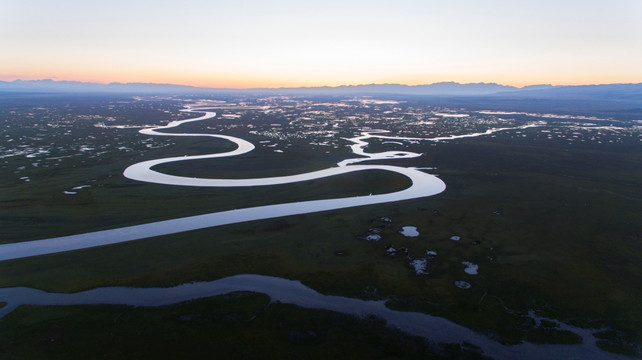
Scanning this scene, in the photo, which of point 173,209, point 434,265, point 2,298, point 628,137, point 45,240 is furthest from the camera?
point 628,137

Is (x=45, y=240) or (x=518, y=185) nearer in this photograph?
(x=45, y=240)

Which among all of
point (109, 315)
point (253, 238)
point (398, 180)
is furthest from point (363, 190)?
point (109, 315)

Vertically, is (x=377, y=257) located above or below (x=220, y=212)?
above

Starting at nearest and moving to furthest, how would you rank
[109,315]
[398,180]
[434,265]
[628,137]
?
1. [109,315]
2. [434,265]
3. [398,180]
4. [628,137]

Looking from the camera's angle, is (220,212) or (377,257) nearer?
(377,257)

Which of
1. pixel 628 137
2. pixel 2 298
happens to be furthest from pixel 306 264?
pixel 628 137

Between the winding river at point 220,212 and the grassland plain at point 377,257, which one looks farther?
the winding river at point 220,212

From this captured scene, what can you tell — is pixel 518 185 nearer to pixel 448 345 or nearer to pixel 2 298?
pixel 448 345

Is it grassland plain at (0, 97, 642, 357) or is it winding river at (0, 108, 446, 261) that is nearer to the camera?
grassland plain at (0, 97, 642, 357)
